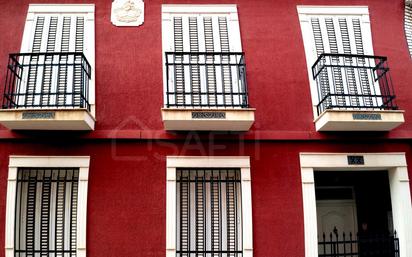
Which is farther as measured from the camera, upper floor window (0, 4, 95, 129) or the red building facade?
upper floor window (0, 4, 95, 129)

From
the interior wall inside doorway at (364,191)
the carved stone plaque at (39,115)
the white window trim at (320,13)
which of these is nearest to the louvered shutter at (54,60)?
the carved stone plaque at (39,115)

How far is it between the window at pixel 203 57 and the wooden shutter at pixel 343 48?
1708 mm

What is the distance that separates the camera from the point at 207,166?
8.30m

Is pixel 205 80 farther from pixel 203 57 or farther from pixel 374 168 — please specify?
pixel 374 168

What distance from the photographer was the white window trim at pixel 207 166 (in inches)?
314

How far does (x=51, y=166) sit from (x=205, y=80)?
3.31 meters

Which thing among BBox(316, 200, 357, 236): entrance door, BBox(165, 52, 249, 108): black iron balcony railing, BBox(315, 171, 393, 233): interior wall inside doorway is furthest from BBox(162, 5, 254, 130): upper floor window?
BBox(316, 200, 357, 236): entrance door

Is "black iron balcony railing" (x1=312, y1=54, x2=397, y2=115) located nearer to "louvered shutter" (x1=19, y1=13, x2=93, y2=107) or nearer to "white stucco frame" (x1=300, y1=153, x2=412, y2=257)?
"white stucco frame" (x1=300, y1=153, x2=412, y2=257)

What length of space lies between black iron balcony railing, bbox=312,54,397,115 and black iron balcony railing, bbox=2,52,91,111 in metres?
4.52

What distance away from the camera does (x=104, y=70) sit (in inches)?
348

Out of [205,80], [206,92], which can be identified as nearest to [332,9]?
[205,80]

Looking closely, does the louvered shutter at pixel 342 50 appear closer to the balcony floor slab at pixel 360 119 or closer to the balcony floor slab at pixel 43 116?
the balcony floor slab at pixel 360 119

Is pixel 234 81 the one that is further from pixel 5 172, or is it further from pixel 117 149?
pixel 5 172

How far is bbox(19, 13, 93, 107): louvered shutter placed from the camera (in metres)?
8.49
